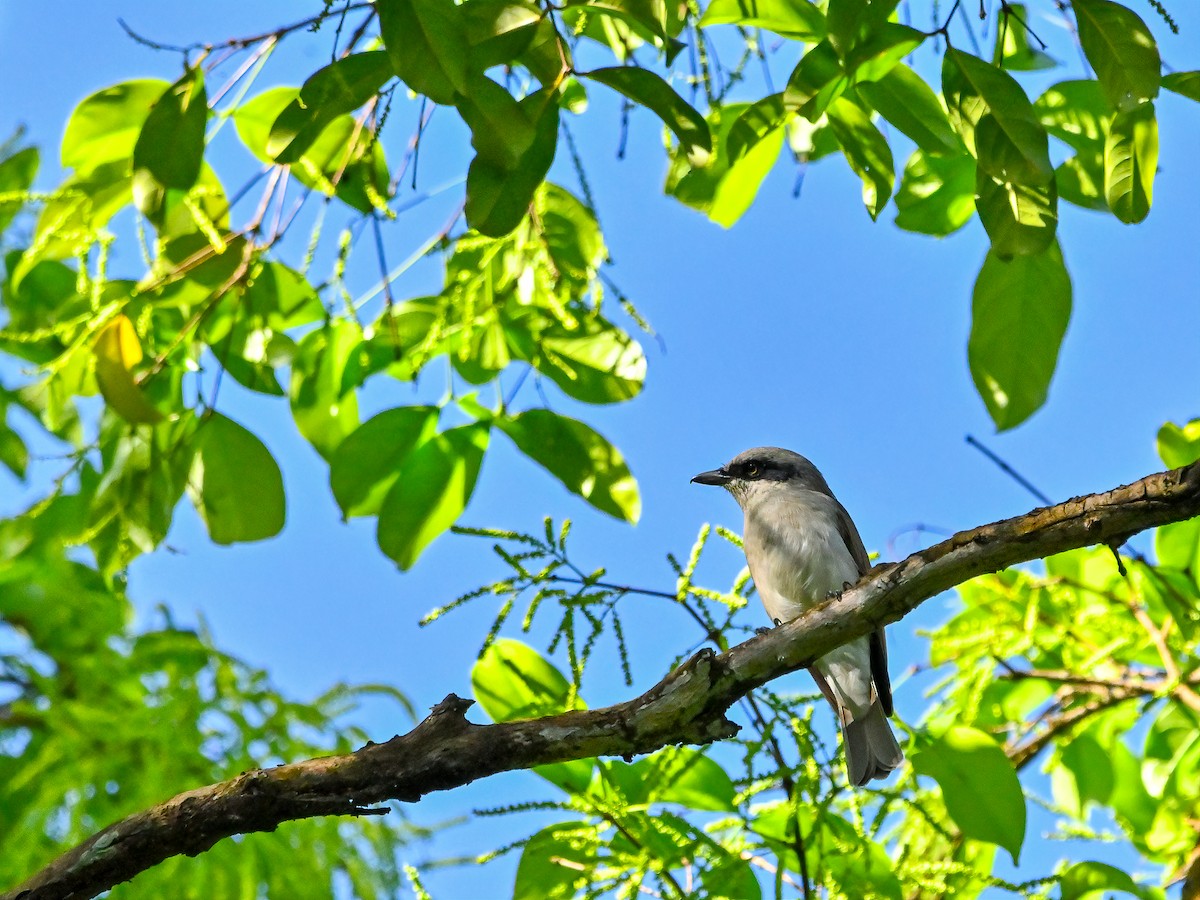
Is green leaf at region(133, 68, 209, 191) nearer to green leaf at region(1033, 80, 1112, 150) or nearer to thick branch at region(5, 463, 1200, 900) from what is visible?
thick branch at region(5, 463, 1200, 900)

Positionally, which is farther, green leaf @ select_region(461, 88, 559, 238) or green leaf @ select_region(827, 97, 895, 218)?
green leaf @ select_region(827, 97, 895, 218)

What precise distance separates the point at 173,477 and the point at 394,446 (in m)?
0.71

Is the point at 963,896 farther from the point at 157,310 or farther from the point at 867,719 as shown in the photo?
the point at 157,310

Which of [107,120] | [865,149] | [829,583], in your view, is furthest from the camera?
[829,583]

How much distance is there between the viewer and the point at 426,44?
2.12 meters

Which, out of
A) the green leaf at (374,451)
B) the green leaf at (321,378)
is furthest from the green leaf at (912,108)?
the green leaf at (321,378)

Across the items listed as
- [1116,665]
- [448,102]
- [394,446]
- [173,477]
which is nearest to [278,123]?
[448,102]

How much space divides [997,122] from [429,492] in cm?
177

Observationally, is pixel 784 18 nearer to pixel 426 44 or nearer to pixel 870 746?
pixel 426 44

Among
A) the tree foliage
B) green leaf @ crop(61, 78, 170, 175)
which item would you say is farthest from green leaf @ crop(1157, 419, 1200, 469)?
green leaf @ crop(61, 78, 170, 175)

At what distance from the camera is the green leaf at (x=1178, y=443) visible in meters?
3.32

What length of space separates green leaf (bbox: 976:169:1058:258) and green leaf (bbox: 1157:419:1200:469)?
125cm

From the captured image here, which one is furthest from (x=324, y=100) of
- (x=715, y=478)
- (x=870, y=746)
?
(x=715, y=478)

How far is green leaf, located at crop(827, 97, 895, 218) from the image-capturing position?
266cm
